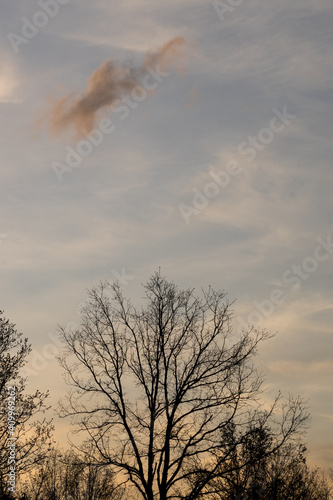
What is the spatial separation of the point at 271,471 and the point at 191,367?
2060cm

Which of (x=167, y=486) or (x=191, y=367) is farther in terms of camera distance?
(x=191, y=367)

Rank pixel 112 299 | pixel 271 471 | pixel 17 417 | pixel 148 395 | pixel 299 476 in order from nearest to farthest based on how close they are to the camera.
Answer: pixel 148 395, pixel 112 299, pixel 17 417, pixel 271 471, pixel 299 476

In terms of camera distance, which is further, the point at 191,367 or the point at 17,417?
the point at 17,417

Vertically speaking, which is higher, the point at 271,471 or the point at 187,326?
the point at 187,326

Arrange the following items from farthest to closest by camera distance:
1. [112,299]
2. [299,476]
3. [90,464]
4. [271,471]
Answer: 1. [299,476]
2. [271,471]
3. [112,299]
4. [90,464]

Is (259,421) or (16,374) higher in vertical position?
(16,374)

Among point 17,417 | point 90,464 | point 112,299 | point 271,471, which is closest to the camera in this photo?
point 90,464

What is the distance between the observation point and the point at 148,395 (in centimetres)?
2719

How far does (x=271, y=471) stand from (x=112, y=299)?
72.4 feet

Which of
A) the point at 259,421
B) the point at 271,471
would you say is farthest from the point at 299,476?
the point at 259,421

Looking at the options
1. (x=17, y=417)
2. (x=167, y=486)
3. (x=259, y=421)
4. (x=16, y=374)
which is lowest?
(x=167, y=486)

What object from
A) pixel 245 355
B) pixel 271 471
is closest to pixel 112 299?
pixel 245 355

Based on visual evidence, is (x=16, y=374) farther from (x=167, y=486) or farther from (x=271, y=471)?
(x=271, y=471)

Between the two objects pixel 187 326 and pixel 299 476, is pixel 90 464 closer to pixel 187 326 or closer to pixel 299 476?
pixel 187 326
